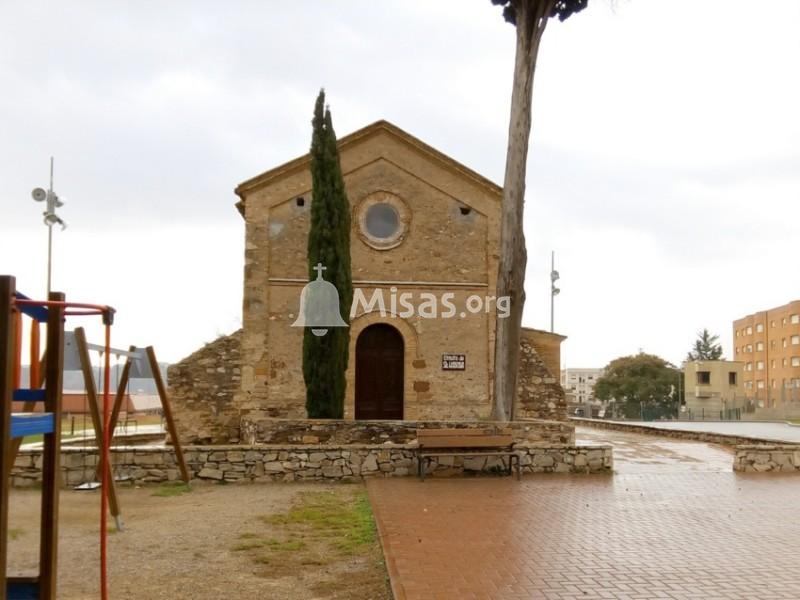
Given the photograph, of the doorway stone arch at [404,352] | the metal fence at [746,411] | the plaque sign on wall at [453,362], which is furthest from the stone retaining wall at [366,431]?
the metal fence at [746,411]

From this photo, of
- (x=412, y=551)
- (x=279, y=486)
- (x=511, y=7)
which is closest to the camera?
(x=412, y=551)

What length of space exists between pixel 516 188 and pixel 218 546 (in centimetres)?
1194

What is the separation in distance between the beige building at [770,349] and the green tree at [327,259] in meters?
61.3

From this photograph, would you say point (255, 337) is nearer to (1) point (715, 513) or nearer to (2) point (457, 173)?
(2) point (457, 173)

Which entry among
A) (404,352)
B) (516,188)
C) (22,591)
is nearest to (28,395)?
(22,591)

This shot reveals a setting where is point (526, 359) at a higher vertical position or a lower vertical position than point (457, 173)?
lower

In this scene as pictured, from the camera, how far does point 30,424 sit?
4.55 meters

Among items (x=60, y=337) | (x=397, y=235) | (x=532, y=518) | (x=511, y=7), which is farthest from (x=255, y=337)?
(x=60, y=337)

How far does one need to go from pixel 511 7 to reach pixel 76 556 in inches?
612

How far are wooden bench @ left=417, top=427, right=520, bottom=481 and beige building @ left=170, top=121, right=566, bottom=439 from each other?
757 cm

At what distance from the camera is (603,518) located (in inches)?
366

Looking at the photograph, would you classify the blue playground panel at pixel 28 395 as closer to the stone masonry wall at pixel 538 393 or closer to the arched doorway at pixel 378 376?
the arched doorway at pixel 378 376

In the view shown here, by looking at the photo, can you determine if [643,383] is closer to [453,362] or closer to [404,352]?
[453,362]

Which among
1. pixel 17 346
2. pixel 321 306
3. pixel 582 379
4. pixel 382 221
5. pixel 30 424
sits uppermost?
pixel 382 221
